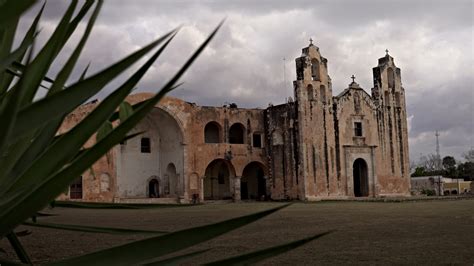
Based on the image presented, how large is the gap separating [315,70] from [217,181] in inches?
255

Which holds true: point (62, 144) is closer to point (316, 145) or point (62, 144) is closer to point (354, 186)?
point (316, 145)

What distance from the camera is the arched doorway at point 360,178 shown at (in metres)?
25.8

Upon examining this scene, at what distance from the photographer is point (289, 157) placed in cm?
2420

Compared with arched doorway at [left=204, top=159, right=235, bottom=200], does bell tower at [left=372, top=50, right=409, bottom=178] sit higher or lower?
higher

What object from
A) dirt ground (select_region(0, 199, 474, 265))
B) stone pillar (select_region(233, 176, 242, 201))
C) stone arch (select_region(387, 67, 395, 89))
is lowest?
dirt ground (select_region(0, 199, 474, 265))

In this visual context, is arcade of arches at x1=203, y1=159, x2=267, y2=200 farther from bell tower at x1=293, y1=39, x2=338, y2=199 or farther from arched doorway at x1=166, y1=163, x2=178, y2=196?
bell tower at x1=293, y1=39, x2=338, y2=199

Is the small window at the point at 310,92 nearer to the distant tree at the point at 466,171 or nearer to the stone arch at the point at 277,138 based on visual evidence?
the stone arch at the point at 277,138

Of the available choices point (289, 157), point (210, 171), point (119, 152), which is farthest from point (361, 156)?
point (119, 152)

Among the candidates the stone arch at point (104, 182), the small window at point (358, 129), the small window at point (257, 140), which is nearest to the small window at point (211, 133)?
the small window at point (257, 140)

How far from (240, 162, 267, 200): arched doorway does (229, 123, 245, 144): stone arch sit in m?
1.21

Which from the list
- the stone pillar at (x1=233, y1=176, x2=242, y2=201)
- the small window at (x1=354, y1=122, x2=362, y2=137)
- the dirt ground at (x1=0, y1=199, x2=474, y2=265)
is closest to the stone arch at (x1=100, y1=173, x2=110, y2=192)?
the stone pillar at (x1=233, y1=176, x2=242, y2=201)

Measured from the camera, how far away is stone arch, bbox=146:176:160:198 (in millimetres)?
24391

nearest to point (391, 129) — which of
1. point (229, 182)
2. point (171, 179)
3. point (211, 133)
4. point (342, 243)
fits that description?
point (229, 182)

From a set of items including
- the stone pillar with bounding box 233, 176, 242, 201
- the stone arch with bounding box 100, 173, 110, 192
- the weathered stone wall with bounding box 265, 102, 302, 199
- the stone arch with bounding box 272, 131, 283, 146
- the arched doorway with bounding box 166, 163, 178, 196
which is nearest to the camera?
the stone arch with bounding box 100, 173, 110, 192
